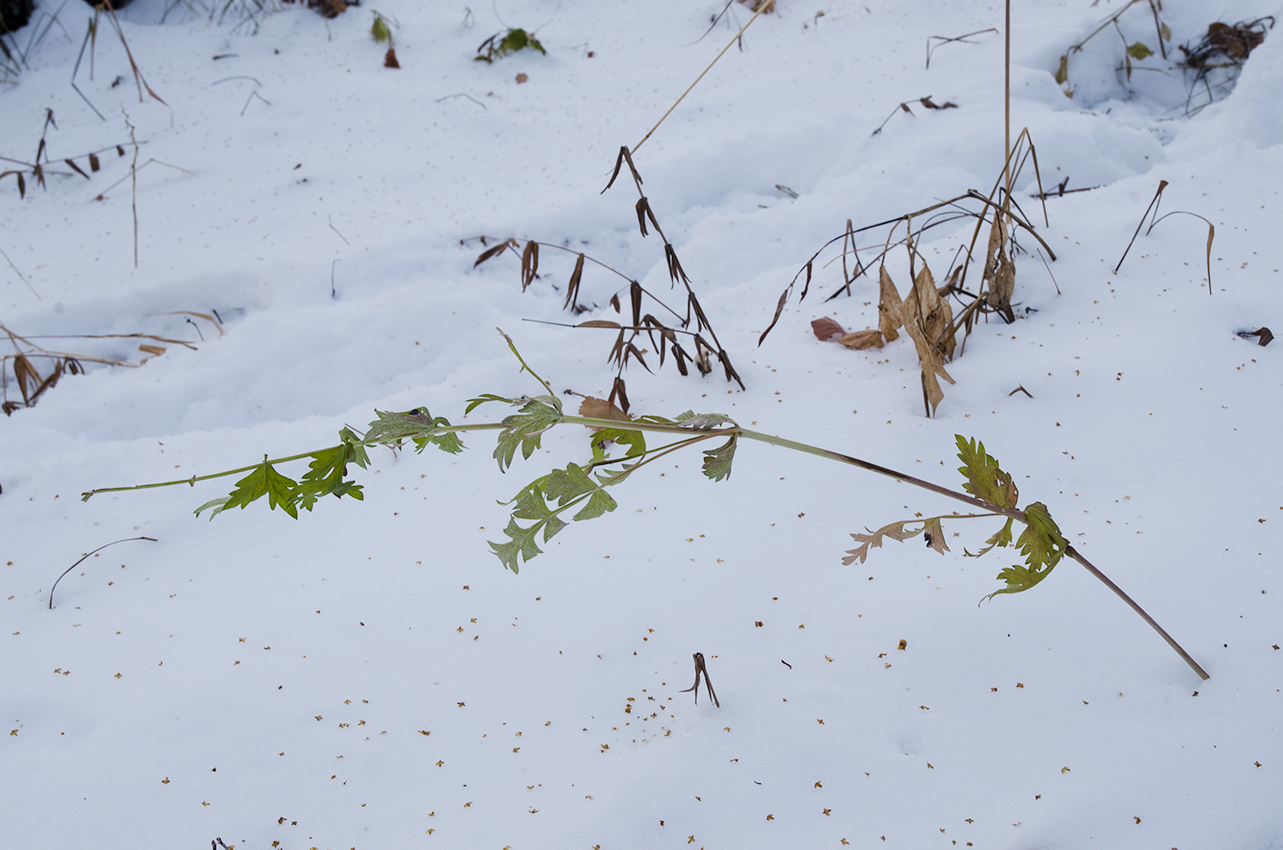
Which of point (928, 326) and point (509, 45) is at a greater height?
point (509, 45)

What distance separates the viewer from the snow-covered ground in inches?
42.4

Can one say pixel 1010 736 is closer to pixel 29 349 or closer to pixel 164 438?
pixel 164 438

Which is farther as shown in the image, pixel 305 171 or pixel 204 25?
pixel 204 25

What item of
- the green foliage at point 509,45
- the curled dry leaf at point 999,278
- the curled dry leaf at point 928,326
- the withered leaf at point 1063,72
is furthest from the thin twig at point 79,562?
the withered leaf at point 1063,72

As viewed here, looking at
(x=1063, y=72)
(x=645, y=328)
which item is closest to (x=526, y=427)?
(x=645, y=328)

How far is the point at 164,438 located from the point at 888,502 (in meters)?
1.77

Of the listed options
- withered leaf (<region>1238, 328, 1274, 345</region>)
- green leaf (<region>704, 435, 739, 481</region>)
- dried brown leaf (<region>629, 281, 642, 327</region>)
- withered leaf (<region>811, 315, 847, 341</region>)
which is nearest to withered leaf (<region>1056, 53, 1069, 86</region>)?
withered leaf (<region>1238, 328, 1274, 345</region>)

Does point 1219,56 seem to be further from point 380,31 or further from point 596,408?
point 380,31

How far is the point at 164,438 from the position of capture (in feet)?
6.45

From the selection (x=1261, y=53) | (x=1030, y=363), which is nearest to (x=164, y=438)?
(x=1030, y=363)

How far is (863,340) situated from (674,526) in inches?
29.4

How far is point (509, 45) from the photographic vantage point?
391 cm

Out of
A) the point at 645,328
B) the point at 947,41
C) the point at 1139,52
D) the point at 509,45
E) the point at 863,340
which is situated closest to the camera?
the point at 645,328

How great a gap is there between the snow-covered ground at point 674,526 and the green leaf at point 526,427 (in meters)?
0.51
